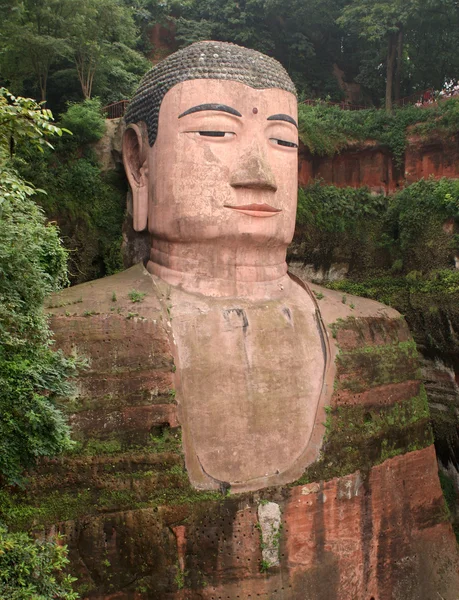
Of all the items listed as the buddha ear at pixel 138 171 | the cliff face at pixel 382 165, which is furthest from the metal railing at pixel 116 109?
the buddha ear at pixel 138 171

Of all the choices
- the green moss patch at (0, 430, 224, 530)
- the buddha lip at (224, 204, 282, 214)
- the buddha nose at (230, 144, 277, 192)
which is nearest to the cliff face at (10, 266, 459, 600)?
the green moss patch at (0, 430, 224, 530)

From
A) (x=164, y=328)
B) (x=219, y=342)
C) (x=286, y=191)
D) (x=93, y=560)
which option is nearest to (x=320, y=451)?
(x=219, y=342)

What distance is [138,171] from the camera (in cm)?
901

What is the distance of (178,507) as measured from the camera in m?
7.05

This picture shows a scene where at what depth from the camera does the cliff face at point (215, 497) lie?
22.3ft

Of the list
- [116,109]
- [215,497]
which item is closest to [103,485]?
[215,497]

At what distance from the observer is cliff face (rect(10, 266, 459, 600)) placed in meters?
6.80

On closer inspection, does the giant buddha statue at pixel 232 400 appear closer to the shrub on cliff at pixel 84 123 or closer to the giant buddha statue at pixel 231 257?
the giant buddha statue at pixel 231 257

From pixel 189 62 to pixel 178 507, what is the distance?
592 cm

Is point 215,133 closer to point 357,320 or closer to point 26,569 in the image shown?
point 357,320

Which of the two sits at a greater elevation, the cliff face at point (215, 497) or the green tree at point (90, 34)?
the green tree at point (90, 34)

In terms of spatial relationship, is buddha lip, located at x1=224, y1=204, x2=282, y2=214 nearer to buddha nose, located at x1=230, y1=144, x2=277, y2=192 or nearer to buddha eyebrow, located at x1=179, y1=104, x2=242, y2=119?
buddha nose, located at x1=230, y1=144, x2=277, y2=192

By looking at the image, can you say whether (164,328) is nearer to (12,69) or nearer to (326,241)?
(326,241)

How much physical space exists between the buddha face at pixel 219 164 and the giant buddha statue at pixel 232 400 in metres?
0.02
